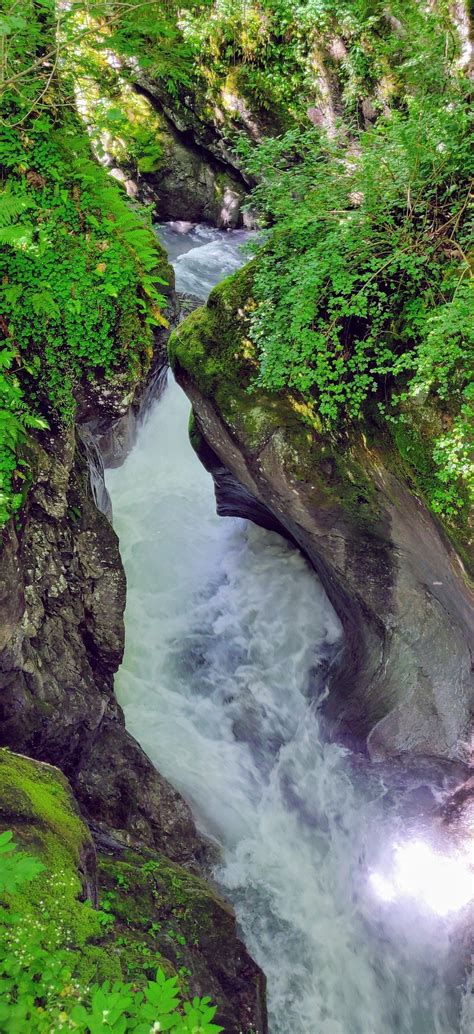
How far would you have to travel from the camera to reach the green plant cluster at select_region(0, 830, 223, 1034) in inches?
87.4

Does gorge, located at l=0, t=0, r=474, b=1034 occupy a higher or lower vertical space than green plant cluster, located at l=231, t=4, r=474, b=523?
lower

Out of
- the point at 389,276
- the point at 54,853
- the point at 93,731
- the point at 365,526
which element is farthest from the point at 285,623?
the point at 54,853

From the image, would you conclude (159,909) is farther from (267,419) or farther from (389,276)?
(389,276)

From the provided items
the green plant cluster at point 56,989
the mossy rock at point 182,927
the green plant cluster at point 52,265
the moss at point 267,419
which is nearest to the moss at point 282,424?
the moss at point 267,419

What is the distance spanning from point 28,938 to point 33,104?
592 centimetres

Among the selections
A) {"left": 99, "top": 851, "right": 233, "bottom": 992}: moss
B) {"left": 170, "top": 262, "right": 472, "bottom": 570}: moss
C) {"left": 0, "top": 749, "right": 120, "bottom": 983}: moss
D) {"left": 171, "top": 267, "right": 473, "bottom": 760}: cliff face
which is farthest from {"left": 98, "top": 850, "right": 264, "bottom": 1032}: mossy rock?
{"left": 170, "top": 262, "right": 472, "bottom": 570}: moss

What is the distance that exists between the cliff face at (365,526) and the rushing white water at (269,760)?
1069mm

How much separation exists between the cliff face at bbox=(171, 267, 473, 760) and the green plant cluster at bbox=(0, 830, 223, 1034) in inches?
164

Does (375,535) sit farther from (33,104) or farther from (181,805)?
(33,104)

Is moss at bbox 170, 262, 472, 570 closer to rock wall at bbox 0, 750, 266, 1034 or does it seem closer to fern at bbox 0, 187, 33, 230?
fern at bbox 0, 187, 33, 230

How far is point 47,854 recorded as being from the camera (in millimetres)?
3754

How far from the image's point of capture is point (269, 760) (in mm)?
7645

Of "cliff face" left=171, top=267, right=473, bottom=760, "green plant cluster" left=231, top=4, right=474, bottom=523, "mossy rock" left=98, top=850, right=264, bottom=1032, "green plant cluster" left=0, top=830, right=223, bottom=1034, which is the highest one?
"green plant cluster" left=231, top=4, right=474, bottom=523

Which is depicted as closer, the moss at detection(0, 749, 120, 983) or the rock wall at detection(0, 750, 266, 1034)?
the moss at detection(0, 749, 120, 983)
